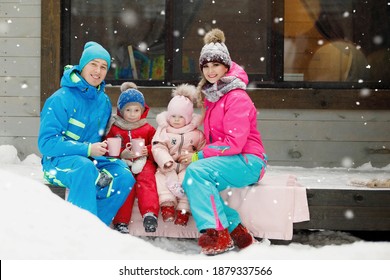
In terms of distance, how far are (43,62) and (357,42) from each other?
3.45 metres

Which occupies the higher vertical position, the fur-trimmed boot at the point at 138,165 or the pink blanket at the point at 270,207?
the fur-trimmed boot at the point at 138,165

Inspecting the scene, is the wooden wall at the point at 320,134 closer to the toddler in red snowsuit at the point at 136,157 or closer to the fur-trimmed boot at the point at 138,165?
the toddler in red snowsuit at the point at 136,157

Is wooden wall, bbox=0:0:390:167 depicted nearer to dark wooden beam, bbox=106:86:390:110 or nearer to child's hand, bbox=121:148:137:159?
dark wooden beam, bbox=106:86:390:110

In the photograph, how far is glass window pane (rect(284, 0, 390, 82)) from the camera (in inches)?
281

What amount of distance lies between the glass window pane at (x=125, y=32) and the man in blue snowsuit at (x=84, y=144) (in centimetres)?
226

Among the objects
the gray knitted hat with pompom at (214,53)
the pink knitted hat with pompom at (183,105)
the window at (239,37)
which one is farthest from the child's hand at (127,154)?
the window at (239,37)

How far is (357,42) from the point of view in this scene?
725cm

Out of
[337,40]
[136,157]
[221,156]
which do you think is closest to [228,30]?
[337,40]

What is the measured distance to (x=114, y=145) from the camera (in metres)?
4.54

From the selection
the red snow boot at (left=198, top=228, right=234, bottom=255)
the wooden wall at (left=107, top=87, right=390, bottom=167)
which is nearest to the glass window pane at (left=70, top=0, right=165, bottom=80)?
the wooden wall at (left=107, top=87, right=390, bottom=167)

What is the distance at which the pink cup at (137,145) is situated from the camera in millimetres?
4781

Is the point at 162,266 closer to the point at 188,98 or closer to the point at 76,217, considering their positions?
the point at 76,217

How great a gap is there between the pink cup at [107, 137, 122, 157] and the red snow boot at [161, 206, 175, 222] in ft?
1.76

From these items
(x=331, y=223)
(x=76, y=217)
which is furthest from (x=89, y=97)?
(x=331, y=223)
